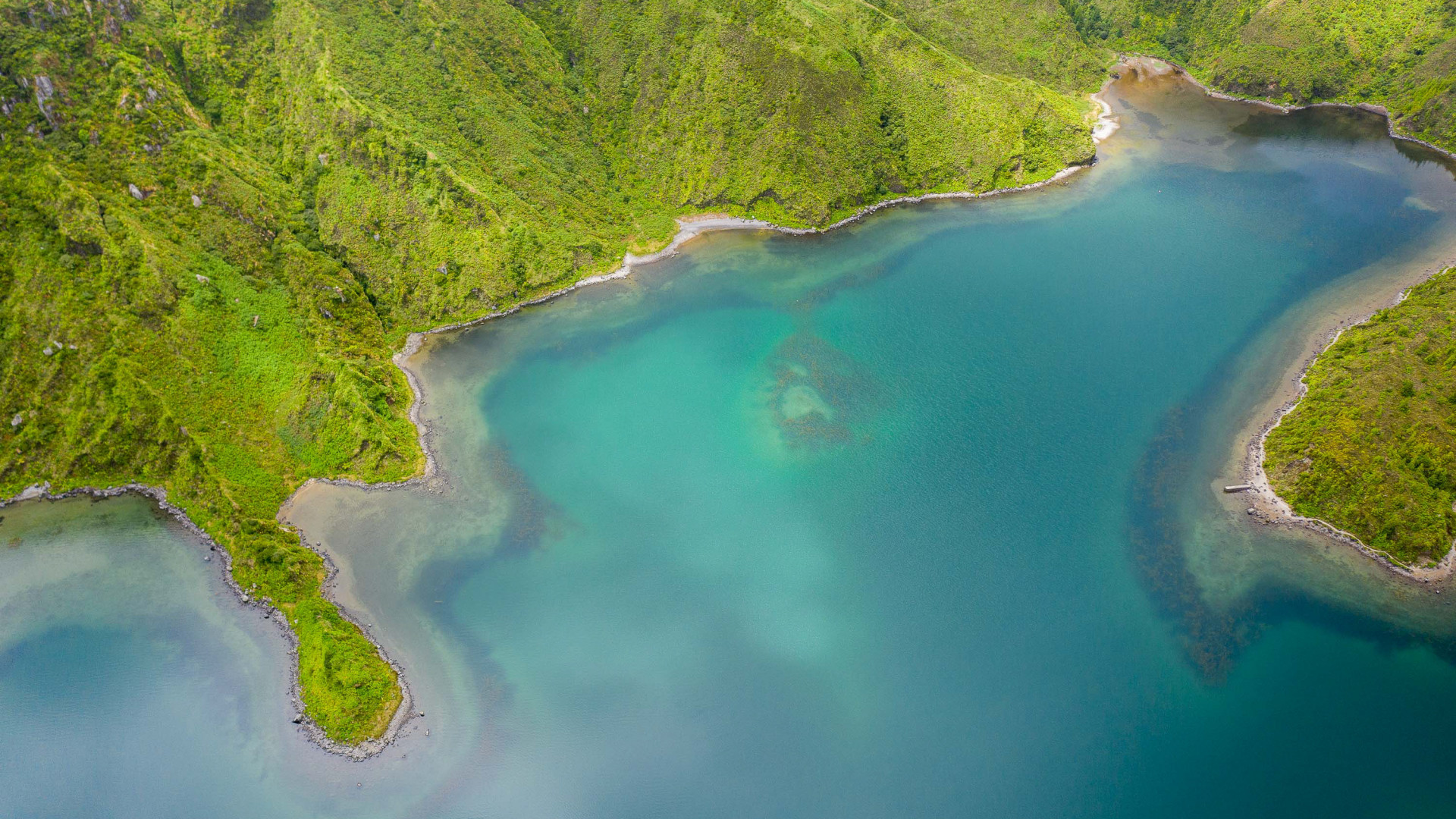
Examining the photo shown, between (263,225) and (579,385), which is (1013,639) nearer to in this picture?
(579,385)

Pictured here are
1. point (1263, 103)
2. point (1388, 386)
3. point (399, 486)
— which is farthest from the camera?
point (1263, 103)

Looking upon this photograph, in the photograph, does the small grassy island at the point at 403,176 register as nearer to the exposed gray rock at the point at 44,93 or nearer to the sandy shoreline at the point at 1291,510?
the exposed gray rock at the point at 44,93

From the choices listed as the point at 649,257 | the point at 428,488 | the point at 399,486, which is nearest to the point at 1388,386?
the point at 649,257

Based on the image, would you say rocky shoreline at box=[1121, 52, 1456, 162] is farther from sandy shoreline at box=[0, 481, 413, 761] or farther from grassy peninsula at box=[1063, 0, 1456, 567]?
sandy shoreline at box=[0, 481, 413, 761]

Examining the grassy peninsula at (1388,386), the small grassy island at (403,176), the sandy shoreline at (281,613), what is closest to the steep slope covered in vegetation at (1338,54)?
the grassy peninsula at (1388,386)

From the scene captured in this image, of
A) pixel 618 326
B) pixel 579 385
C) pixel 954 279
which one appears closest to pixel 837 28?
pixel 954 279

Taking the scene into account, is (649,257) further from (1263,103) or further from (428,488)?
(1263,103)
